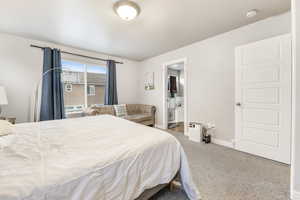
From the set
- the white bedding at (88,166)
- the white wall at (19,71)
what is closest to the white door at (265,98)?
the white bedding at (88,166)

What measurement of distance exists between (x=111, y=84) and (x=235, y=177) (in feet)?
12.8

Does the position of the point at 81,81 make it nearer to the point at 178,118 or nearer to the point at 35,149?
the point at 35,149

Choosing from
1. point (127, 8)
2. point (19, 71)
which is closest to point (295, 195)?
point (127, 8)

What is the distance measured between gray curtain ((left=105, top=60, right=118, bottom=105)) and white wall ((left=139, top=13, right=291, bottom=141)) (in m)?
2.10

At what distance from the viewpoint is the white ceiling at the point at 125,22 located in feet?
6.61

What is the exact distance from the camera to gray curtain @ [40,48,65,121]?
3.28m

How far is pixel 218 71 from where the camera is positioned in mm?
3041

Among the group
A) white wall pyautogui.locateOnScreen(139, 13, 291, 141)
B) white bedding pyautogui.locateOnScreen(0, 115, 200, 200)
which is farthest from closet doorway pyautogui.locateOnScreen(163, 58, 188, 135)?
white bedding pyautogui.locateOnScreen(0, 115, 200, 200)

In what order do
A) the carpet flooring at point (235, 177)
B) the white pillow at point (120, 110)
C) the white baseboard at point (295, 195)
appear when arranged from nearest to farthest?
the white baseboard at point (295, 195), the carpet flooring at point (235, 177), the white pillow at point (120, 110)

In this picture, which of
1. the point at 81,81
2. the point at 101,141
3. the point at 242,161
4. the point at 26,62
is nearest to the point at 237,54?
the point at 242,161

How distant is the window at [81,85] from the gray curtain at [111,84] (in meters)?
0.25

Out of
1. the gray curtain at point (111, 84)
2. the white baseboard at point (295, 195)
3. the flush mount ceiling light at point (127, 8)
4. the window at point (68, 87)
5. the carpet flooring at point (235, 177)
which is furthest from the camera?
the gray curtain at point (111, 84)

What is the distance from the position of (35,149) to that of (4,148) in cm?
27

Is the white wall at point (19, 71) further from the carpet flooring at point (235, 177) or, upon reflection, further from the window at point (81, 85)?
the carpet flooring at point (235, 177)
